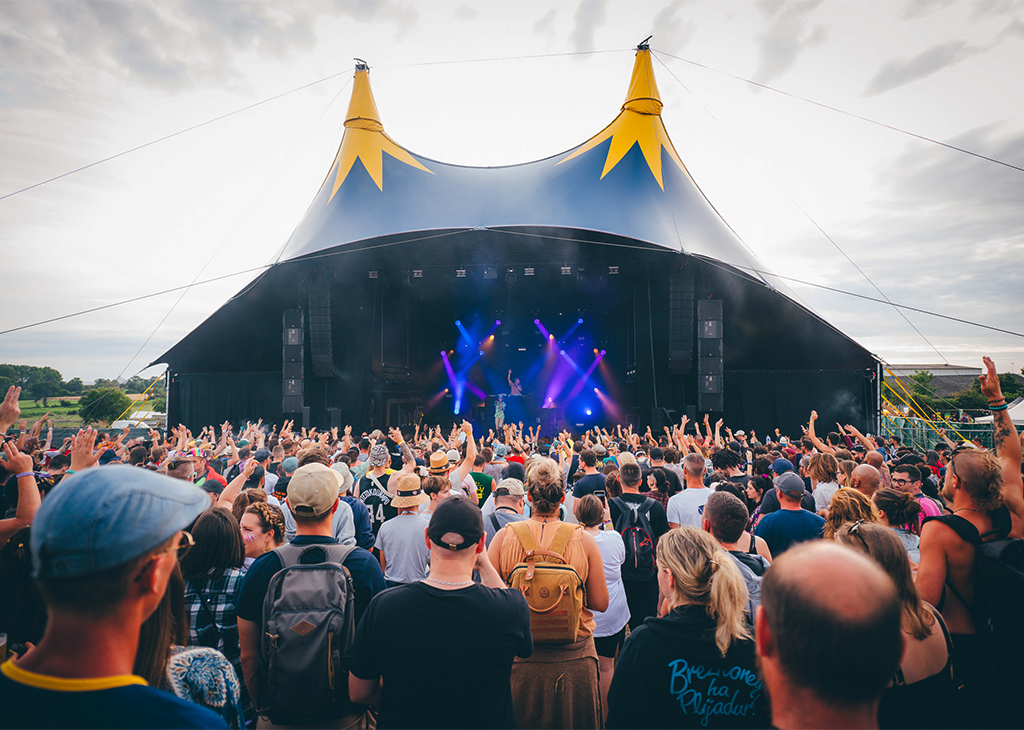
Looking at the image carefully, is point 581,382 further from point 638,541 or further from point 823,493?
point 638,541

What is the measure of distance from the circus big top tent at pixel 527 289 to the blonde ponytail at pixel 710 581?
8664mm

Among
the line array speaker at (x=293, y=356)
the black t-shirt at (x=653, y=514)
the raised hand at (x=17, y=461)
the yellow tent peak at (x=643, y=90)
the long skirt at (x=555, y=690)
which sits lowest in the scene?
the long skirt at (x=555, y=690)

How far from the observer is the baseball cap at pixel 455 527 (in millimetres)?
1663

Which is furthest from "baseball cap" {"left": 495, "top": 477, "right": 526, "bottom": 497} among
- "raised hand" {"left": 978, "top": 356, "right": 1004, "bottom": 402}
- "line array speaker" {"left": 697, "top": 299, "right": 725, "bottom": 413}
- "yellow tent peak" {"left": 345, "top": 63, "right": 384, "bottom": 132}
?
"yellow tent peak" {"left": 345, "top": 63, "right": 384, "bottom": 132}

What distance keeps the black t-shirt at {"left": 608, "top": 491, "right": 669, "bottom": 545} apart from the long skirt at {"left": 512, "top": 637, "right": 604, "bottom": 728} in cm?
117

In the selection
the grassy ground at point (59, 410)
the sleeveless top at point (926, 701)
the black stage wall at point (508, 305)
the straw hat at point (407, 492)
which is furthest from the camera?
the grassy ground at point (59, 410)

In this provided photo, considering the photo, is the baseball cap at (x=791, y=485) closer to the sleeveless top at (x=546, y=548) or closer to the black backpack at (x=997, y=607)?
the black backpack at (x=997, y=607)

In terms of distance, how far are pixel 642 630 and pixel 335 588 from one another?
1.10m

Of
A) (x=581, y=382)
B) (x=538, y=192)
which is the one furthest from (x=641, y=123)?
(x=581, y=382)

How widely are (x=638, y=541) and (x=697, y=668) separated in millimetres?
1636

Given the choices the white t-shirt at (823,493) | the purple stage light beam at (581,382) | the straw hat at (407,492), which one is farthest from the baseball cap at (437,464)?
the purple stage light beam at (581,382)

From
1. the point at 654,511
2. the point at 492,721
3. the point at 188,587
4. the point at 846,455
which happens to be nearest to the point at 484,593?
the point at 492,721

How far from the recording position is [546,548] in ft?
7.47

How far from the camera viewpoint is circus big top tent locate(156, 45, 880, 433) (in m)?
10.6
